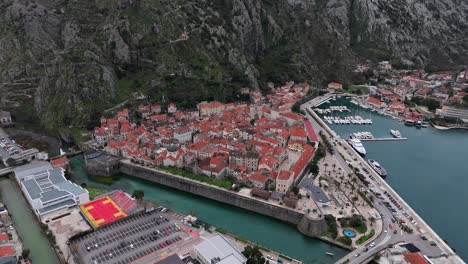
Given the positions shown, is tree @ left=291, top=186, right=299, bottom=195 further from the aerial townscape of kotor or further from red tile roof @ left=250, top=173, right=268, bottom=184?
red tile roof @ left=250, top=173, right=268, bottom=184

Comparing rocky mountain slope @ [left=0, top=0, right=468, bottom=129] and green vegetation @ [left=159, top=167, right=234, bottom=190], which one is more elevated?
rocky mountain slope @ [left=0, top=0, right=468, bottom=129]

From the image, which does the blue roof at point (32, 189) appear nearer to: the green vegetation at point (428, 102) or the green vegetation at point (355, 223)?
the green vegetation at point (355, 223)

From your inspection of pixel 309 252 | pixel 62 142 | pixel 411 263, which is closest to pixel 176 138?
pixel 62 142

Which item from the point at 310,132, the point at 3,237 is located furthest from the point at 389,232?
the point at 3,237

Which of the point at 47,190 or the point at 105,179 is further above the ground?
the point at 47,190

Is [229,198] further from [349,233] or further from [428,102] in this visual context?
[428,102]

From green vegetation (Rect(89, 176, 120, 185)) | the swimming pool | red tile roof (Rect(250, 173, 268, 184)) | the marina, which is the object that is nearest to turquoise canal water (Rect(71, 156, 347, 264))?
green vegetation (Rect(89, 176, 120, 185))
